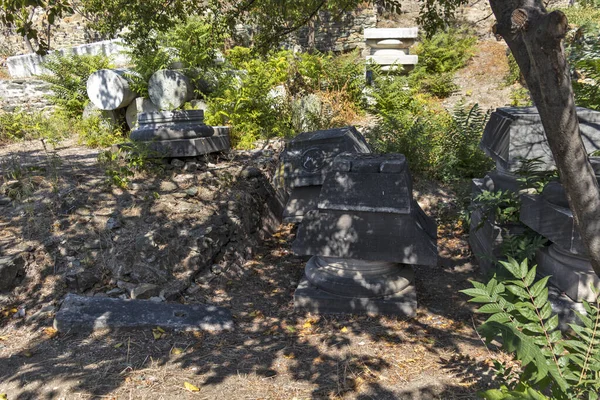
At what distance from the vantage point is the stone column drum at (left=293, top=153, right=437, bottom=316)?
11.5 ft

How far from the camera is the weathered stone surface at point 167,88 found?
8523 mm

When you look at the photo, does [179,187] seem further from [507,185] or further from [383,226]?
[507,185]

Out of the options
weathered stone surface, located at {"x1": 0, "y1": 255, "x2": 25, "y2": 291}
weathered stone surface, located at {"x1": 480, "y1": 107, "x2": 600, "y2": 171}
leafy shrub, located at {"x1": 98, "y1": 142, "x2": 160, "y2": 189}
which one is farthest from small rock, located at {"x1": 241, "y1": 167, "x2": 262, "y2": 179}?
weathered stone surface, located at {"x1": 480, "y1": 107, "x2": 600, "y2": 171}

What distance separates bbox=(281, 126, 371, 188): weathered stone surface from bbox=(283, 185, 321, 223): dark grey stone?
0.15m

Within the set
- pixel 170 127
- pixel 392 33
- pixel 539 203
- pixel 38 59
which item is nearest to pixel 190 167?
pixel 170 127

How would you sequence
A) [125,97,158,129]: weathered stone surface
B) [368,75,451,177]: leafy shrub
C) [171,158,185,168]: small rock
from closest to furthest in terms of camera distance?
[171,158,185,168]: small rock → [368,75,451,177]: leafy shrub → [125,97,158,129]: weathered stone surface

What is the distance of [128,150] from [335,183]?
3.30m

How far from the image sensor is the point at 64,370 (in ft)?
8.77

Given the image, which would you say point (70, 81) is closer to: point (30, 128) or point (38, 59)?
point (30, 128)

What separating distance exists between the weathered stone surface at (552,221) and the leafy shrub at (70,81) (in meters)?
9.18

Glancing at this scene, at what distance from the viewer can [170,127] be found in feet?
19.1

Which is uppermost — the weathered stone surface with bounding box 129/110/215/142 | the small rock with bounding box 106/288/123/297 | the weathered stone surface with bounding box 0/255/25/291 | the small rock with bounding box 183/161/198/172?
the weathered stone surface with bounding box 129/110/215/142

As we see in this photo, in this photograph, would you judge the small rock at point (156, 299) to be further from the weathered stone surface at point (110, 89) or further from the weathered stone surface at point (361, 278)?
the weathered stone surface at point (110, 89)

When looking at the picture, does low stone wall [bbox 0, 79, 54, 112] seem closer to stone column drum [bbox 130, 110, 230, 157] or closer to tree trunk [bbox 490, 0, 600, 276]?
stone column drum [bbox 130, 110, 230, 157]
